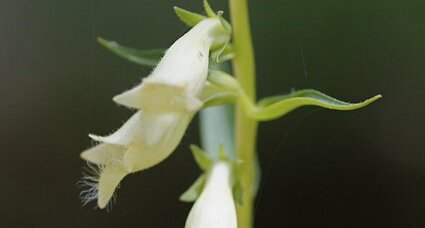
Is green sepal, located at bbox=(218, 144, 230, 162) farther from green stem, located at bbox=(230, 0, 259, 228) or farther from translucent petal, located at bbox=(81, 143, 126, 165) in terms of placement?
translucent petal, located at bbox=(81, 143, 126, 165)

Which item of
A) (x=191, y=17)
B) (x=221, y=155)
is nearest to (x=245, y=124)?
(x=221, y=155)

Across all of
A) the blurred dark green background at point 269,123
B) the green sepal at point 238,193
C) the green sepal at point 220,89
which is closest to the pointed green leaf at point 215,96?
the green sepal at point 220,89

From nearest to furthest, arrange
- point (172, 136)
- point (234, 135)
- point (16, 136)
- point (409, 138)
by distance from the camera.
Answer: point (172, 136)
point (234, 135)
point (409, 138)
point (16, 136)

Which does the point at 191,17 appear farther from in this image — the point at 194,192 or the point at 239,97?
the point at 194,192

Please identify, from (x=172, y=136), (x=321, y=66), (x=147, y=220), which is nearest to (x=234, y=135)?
(x=172, y=136)

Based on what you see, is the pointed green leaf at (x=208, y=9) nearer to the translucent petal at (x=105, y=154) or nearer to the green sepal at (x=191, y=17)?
the green sepal at (x=191, y=17)

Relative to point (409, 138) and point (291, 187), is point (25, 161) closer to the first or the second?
point (291, 187)
